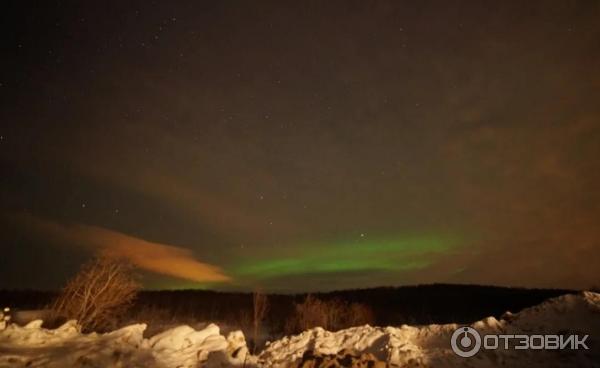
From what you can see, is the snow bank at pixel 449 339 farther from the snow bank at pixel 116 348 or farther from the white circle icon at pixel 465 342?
the snow bank at pixel 116 348

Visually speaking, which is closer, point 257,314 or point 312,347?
point 312,347

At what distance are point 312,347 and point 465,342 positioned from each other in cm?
564

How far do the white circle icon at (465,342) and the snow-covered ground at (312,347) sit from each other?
0.24 metres

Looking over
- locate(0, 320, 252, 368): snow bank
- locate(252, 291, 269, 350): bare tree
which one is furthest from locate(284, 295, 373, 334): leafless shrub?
locate(0, 320, 252, 368): snow bank

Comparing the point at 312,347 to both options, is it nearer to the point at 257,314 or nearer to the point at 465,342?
the point at 465,342

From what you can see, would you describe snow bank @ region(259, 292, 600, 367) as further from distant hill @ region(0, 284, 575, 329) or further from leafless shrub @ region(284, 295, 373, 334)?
distant hill @ region(0, 284, 575, 329)

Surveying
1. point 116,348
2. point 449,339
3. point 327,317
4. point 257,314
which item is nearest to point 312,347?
point 449,339

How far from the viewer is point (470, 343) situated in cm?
1261

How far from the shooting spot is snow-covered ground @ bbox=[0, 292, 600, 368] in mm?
10125

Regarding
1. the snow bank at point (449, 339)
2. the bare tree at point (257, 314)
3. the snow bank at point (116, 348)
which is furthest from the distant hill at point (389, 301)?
the snow bank at point (116, 348)

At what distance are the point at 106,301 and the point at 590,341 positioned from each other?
1897 centimetres

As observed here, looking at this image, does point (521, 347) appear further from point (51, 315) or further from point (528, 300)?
point (528, 300)

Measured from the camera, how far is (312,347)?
1367 cm

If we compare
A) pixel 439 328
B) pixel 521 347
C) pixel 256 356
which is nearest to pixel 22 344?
pixel 256 356
